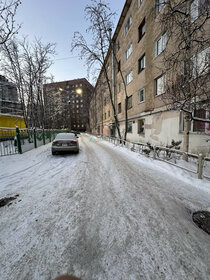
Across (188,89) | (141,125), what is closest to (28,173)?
(188,89)

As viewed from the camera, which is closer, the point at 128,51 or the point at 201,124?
the point at 201,124

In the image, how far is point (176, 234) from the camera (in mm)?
1889

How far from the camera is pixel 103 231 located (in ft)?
6.35

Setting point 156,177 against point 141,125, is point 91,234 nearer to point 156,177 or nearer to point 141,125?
Result: point 156,177

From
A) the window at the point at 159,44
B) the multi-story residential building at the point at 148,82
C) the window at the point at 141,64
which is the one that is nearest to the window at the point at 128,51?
the multi-story residential building at the point at 148,82

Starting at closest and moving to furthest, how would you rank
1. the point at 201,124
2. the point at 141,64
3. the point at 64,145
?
the point at 201,124, the point at 64,145, the point at 141,64

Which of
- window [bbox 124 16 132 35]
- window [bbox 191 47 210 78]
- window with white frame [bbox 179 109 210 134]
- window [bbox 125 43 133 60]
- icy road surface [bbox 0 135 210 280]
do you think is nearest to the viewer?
icy road surface [bbox 0 135 210 280]

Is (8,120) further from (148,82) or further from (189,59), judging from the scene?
(189,59)

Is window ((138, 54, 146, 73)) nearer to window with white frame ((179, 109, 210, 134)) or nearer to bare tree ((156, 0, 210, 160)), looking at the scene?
bare tree ((156, 0, 210, 160))

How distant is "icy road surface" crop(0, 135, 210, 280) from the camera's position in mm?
1395

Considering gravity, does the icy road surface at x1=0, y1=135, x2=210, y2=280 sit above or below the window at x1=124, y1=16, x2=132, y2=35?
below

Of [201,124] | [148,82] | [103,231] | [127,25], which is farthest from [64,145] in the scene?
→ [127,25]

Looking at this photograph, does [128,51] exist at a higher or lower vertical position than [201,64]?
higher

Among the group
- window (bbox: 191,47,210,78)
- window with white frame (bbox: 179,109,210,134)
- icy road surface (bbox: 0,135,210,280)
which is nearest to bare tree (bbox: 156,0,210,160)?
window (bbox: 191,47,210,78)
